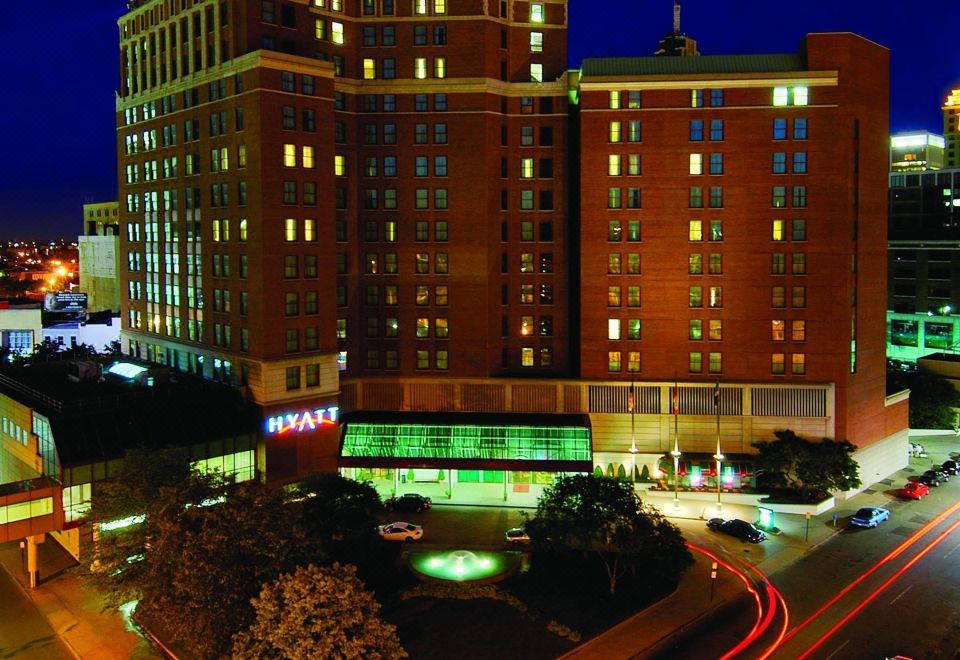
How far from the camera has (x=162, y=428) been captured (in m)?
64.1

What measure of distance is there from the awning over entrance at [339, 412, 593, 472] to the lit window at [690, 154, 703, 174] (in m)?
25.4

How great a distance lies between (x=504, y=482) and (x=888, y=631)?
111 feet

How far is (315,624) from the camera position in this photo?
3638 cm

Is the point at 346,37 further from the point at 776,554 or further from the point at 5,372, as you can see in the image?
the point at 776,554

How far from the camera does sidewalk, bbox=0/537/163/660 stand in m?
47.3

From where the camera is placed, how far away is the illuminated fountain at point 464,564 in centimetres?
5509

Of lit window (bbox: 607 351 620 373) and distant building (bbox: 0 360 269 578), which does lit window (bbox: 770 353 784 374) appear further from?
distant building (bbox: 0 360 269 578)

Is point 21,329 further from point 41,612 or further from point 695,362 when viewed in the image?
point 695,362

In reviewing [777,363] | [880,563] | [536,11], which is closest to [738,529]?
[880,563]

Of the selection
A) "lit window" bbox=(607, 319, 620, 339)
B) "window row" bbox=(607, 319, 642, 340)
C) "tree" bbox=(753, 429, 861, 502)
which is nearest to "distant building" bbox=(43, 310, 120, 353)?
"lit window" bbox=(607, 319, 620, 339)

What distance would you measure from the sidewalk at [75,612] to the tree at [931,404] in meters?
88.8

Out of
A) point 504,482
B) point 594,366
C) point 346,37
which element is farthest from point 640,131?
point 504,482

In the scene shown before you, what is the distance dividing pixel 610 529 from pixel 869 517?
2876 centimetres

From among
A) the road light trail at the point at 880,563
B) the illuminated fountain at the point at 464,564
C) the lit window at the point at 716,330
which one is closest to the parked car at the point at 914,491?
the road light trail at the point at 880,563
